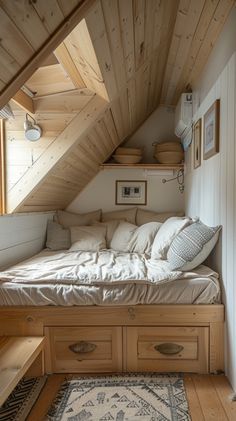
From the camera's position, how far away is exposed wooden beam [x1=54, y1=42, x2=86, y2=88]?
1690 millimetres

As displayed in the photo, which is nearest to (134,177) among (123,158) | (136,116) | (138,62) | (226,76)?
(123,158)

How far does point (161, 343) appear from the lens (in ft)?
6.21

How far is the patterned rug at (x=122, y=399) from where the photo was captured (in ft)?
4.89

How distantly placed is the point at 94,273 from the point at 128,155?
5.92ft

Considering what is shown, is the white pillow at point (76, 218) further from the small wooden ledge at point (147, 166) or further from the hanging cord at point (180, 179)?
the hanging cord at point (180, 179)

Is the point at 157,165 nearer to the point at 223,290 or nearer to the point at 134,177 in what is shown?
the point at 134,177

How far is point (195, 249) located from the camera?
6.39 ft

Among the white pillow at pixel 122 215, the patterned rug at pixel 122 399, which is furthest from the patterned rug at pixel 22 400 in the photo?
the white pillow at pixel 122 215

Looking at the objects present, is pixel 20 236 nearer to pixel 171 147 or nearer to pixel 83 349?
pixel 83 349

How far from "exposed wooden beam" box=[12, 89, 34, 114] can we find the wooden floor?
1.84m

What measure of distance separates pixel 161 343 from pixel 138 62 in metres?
1.94

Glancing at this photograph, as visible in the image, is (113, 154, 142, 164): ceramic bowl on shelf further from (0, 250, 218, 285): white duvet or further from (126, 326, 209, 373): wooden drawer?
(126, 326, 209, 373): wooden drawer

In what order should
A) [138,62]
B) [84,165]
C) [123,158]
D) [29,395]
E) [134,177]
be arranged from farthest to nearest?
[134,177]
[123,158]
[84,165]
[138,62]
[29,395]

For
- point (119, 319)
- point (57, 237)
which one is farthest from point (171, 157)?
point (119, 319)
